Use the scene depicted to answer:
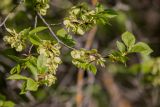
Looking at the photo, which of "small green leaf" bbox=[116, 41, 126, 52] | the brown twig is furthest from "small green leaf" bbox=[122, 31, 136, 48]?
the brown twig

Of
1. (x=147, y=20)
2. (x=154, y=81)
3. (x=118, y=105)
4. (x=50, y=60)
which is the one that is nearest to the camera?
(x=50, y=60)

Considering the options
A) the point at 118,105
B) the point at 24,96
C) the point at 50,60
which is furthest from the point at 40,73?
the point at 118,105

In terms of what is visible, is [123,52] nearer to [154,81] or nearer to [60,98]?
[154,81]

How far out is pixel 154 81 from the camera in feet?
9.12

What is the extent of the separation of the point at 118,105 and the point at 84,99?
1284 millimetres

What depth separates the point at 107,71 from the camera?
3859mm

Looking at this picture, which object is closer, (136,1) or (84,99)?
(84,99)

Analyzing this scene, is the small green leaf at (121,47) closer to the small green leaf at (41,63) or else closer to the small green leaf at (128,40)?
the small green leaf at (128,40)

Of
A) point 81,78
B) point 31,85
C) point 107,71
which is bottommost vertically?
point 107,71

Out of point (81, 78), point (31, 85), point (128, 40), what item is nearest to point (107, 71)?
point (81, 78)

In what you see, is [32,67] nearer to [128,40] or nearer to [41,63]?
[41,63]

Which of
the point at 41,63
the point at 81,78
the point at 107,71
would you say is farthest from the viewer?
the point at 107,71

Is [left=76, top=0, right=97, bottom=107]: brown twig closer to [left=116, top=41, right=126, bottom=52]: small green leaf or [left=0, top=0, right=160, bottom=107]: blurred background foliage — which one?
[left=0, top=0, right=160, bottom=107]: blurred background foliage

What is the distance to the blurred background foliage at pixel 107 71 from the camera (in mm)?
Answer: 2439
